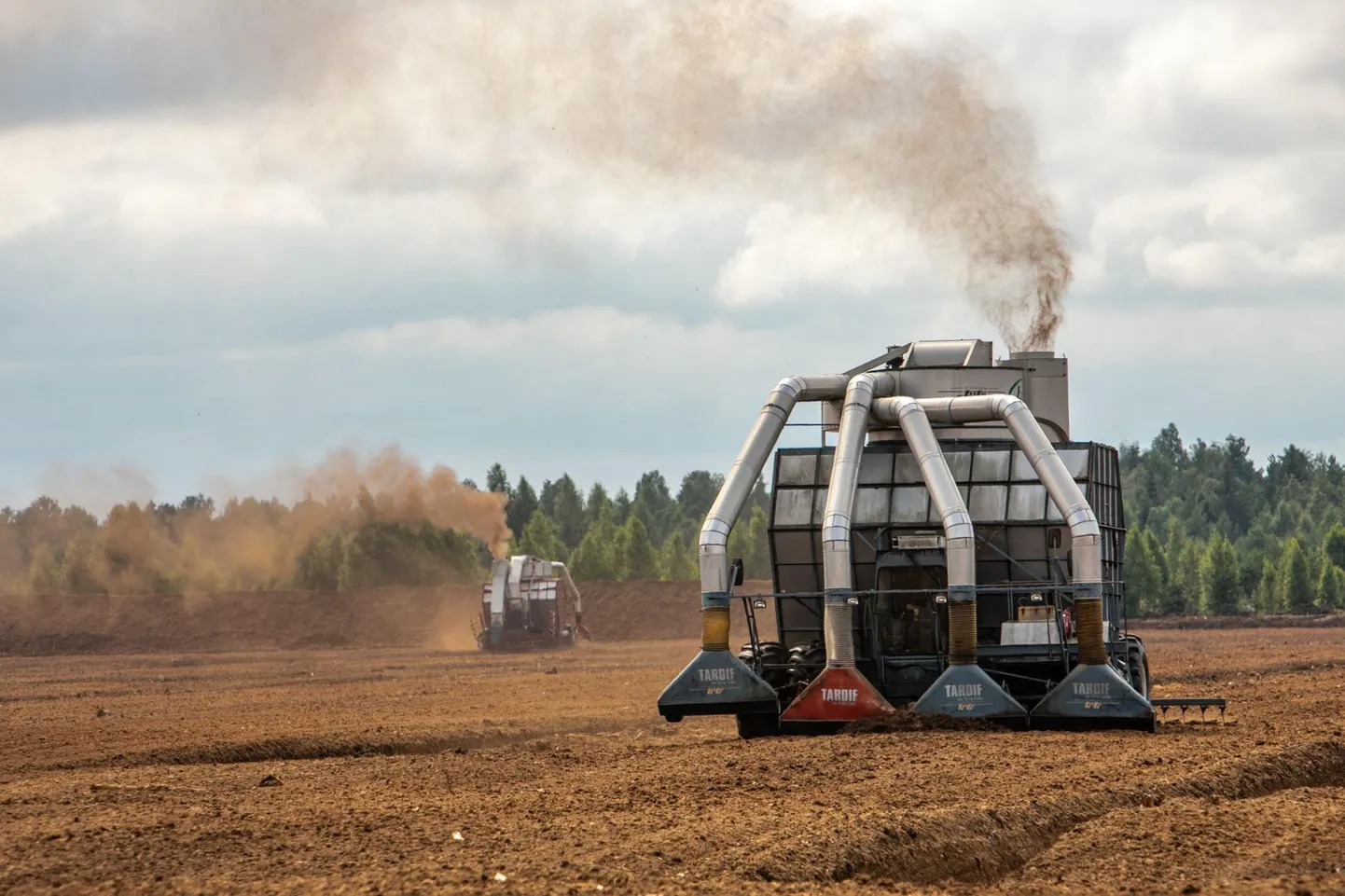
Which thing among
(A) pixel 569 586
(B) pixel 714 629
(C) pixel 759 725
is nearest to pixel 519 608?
(A) pixel 569 586

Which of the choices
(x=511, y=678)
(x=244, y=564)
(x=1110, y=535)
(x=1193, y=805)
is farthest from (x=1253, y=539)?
(x=1193, y=805)

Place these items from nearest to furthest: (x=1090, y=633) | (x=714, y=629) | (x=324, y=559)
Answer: (x=1090, y=633) < (x=714, y=629) < (x=324, y=559)

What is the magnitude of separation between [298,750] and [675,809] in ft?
32.2

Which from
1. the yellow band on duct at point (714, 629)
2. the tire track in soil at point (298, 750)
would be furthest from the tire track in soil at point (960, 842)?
the tire track in soil at point (298, 750)

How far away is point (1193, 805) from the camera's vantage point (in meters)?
14.1

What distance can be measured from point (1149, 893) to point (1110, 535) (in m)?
13.6

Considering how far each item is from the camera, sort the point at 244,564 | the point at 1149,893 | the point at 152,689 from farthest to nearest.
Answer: the point at 244,564, the point at 152,689, the point at 1149,893

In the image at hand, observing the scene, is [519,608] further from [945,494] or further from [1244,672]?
[945,494]

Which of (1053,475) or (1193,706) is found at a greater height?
(1053,475)

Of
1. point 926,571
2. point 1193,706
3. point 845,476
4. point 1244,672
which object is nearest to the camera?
point 845,476

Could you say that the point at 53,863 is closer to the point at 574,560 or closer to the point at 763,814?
the point at 763,814

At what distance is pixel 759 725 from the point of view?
73.6ft

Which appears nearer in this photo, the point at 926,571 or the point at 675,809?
the point at 675,809

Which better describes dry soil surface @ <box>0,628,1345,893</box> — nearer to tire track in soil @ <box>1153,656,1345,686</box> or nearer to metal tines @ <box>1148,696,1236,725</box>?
metal tines @ <box>1148,696,1236,725</box>
